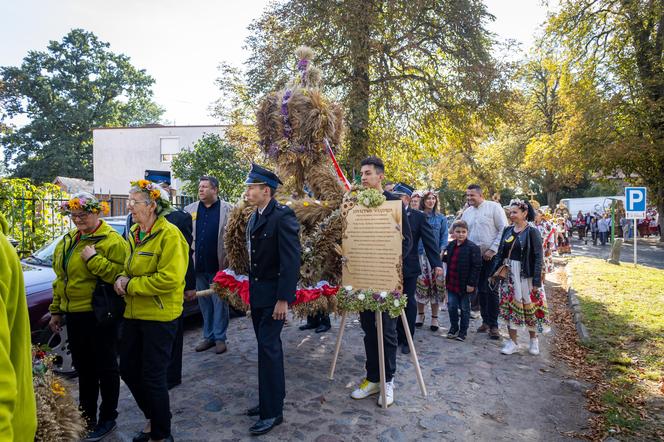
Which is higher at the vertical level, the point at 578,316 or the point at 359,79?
the point at 359,79

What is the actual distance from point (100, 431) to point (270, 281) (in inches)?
73.7

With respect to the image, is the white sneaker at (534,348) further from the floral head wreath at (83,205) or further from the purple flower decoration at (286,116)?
the floral head wreath at (83,205)

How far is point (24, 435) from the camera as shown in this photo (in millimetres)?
1442

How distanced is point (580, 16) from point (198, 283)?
24078 millimetres

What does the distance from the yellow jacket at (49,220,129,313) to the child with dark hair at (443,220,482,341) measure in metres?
4.83

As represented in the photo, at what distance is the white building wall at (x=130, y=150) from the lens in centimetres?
2992

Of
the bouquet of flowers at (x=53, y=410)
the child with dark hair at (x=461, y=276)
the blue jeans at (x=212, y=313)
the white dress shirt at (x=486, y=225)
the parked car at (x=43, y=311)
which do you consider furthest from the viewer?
the white dress shirt at (x=486, y=225)

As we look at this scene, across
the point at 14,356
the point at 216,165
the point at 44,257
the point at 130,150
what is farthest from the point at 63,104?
the point at 14,356

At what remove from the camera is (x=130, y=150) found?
102 feet

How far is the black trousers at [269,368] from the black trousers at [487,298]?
151 inches

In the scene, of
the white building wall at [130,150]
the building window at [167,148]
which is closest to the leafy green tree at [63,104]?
the white building wall at [130,150]

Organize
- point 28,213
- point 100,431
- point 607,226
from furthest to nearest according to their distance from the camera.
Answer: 1. point 607,226
2. point 28,213
3. point 100,431

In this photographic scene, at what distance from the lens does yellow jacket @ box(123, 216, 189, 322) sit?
10.8ft

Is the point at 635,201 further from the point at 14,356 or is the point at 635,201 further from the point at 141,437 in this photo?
the point at 14,356
